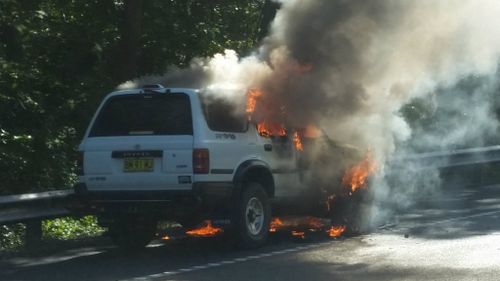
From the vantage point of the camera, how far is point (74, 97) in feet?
53.5

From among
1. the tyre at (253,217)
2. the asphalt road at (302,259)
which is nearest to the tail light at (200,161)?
the tyre at (253,217)

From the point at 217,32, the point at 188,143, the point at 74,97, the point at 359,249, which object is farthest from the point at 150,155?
the point at 217,32

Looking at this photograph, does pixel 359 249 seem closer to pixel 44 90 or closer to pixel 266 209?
pixel 266 209

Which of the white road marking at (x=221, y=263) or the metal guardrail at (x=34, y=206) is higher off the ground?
the metal guardrail at (x=34, y=206)

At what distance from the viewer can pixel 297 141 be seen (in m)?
12.2

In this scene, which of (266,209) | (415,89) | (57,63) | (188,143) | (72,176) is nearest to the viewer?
(188,143)

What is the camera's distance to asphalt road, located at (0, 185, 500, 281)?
9.45 m

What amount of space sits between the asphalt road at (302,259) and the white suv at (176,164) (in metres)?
0.53

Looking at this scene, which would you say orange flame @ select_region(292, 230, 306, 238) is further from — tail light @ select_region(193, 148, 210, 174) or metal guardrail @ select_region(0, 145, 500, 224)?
metal guardrail @ select_region(0, 145, 500, 224)

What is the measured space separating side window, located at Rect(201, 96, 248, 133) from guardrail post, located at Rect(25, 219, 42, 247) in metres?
2.89

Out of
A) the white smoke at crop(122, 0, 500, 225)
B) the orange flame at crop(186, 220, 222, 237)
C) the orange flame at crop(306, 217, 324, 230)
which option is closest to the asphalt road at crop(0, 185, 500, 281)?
the orange flame at crop(186, 220, 222, 237)

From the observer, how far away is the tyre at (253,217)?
11.1 metres

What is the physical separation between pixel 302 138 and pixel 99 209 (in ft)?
9.66

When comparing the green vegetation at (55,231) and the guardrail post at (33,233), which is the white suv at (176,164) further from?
the green vegetation at (55,231)
